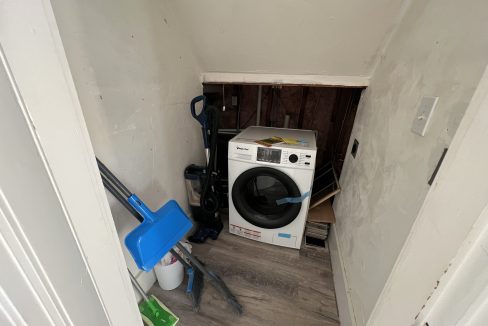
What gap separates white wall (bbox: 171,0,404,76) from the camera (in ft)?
3.46

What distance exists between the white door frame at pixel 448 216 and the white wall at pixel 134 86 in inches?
46.4

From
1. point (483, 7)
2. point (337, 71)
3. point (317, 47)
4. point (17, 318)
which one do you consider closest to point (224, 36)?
point (317, 47)

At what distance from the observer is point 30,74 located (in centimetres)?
35

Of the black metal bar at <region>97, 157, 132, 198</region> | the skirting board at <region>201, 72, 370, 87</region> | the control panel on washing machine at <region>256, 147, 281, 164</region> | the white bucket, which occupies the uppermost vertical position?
the skirting board at <region>201, 72, 370, 87</region>

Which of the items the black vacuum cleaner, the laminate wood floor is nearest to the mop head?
the laminate wood floor

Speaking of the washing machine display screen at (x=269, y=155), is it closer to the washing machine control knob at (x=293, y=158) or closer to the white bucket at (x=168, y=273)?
the washing machine control knob at (x=293, y=158)

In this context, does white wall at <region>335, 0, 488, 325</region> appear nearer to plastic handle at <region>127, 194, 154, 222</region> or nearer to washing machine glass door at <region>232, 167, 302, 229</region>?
washing machine glass door at <region>232, 167, 302, 229</region>

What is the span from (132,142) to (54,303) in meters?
0.75

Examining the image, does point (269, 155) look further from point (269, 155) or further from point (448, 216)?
point (448, 216)

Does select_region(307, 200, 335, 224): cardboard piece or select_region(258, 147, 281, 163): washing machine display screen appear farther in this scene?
select_region(307, 200, 335, 224): cardboard piece

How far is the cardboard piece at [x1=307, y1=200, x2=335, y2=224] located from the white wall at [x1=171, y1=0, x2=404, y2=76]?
1.10 m

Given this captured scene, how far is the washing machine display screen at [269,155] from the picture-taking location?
1342 millimetres

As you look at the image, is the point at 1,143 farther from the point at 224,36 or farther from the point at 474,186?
the point at 224,36

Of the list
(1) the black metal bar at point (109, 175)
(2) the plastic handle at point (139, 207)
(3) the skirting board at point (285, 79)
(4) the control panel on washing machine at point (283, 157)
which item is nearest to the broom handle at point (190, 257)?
(2) the plastic handle at point (139, 207)
